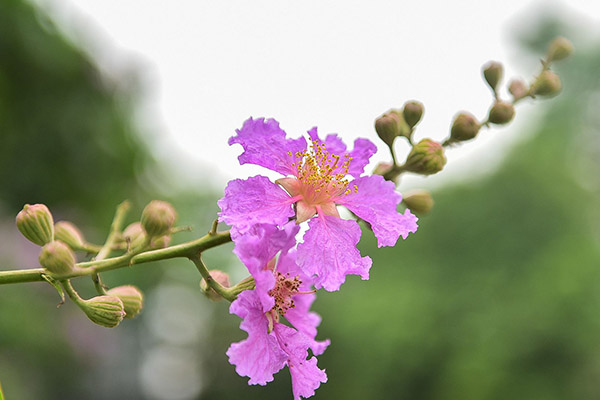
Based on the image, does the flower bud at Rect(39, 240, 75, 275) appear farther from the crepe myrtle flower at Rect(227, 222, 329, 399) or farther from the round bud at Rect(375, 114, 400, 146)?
the round bud at Rect(375, 114, 400, 146)

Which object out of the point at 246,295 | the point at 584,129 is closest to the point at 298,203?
the point at 246,295

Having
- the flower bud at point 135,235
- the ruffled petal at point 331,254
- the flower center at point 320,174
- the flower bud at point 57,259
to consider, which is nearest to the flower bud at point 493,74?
the flower center at point 320,174

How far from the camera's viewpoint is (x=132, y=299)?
1681mm

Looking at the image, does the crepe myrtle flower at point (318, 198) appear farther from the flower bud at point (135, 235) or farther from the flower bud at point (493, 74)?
the flower bud at point (493, 74)

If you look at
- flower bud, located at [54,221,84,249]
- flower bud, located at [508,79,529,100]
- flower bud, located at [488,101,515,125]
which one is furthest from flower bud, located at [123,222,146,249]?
flower bud, located at [508,79,529,100]

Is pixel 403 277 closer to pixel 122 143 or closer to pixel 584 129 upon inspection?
pixel 122 143

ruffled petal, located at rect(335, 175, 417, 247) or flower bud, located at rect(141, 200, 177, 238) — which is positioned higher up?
flower bud, located at rect(141, 200, 177, 238)

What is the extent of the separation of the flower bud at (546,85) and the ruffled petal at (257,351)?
3.77 feet

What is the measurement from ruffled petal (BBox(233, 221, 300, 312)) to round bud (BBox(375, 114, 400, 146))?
1.27 feet

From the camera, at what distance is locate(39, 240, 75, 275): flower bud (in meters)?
1.41

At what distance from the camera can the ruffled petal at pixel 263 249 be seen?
144cm

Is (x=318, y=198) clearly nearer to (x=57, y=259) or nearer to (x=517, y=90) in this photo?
(x=57, y=259)

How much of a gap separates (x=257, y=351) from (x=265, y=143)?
537 millimetres

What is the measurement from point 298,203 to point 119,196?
6.49 meters
